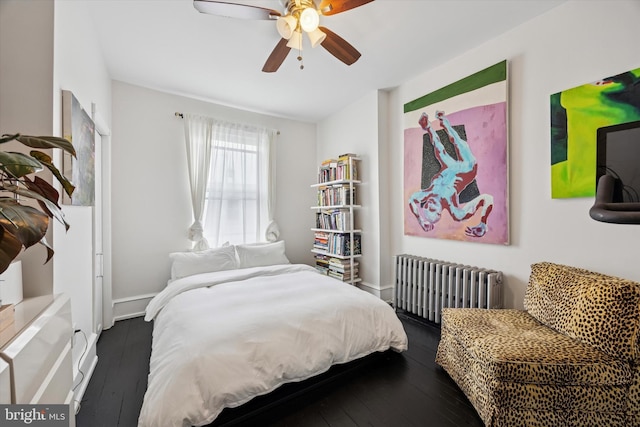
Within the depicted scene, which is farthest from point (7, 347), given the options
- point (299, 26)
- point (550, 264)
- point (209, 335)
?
point (550, 264)

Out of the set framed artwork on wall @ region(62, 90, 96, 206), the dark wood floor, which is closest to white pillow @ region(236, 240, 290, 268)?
the dark wood floor

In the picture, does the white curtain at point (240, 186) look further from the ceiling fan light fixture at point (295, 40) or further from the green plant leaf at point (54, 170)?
the green plant leaf at point (54, 170)

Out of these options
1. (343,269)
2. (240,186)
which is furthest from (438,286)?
(240,186)

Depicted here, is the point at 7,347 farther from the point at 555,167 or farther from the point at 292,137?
the point at 292,137

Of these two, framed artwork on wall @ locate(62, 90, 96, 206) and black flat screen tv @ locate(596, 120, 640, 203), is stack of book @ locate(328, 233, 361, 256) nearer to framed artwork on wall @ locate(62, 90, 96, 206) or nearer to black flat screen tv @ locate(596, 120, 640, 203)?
black flat screen tv @ locate(596, 120, 640, 203)

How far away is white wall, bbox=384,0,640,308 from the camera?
1.72m

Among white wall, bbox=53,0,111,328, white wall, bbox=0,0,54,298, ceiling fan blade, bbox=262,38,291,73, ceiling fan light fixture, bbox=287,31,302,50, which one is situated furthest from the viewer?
ceiling fan blade, bbox=262,38,291,73

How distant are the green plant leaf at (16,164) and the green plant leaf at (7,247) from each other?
15 centimetres

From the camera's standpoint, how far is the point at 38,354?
94cm

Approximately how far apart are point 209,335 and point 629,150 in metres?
2.87

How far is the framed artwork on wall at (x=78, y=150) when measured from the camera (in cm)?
148

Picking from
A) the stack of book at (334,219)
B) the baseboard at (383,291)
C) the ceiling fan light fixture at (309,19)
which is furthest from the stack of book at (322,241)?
the ceiling fan light fixture at (309,19)

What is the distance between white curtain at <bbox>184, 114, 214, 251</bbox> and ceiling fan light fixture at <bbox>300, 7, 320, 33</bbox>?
2.21 metres

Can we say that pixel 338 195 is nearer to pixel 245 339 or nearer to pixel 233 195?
pixel 233 195
